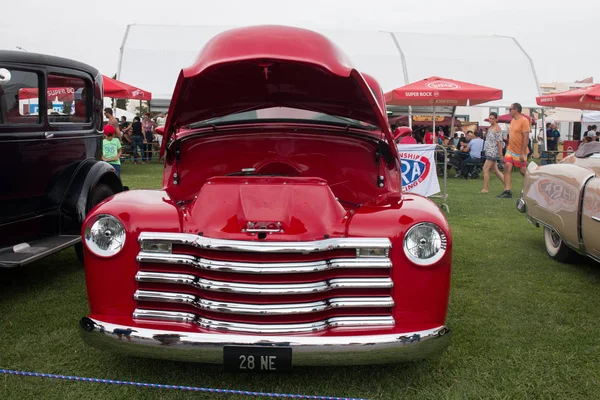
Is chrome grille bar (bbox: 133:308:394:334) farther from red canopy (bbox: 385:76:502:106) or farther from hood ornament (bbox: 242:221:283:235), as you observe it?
red canopy (bbox: 385:76:502:106)

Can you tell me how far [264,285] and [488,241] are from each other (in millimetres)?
4391

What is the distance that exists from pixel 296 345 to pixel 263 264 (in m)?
0.40

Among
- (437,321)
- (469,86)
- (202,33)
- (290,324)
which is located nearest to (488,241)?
(437,321)

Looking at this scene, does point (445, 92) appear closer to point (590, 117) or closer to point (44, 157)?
Answer: point (44, 157)

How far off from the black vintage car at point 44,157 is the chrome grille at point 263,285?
67.3 inches

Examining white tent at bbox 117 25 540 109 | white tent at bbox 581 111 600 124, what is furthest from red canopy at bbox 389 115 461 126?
white tent at bbox 581 111 600 124

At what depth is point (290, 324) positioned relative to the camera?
8.33 ft

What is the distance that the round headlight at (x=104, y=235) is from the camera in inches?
106

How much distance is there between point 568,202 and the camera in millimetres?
4648

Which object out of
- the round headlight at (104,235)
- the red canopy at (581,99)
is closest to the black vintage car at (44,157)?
the round headlight at (104,235)

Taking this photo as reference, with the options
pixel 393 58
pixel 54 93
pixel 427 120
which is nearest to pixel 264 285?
pixel 54 93

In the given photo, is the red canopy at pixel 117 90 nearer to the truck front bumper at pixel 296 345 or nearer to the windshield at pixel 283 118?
the windshield at pixel 283 118

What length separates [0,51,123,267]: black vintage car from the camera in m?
4.07

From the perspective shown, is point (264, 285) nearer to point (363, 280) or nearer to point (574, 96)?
point (363, 280)
